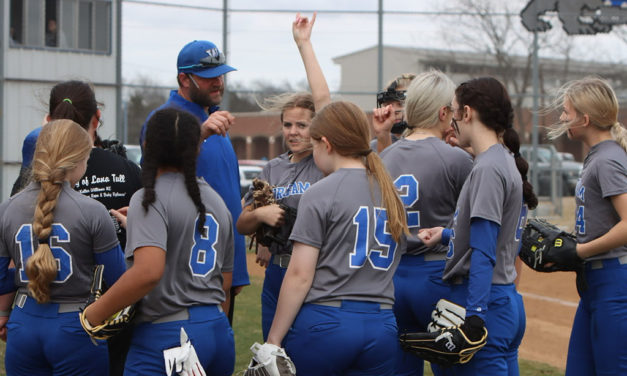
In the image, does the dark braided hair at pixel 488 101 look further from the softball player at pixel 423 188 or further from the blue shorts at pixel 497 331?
the blue shorts at pixel 497 331

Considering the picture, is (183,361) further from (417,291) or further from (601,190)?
(601,190)

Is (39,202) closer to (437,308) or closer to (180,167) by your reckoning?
(180,167)

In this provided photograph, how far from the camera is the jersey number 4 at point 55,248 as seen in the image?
3168 mm

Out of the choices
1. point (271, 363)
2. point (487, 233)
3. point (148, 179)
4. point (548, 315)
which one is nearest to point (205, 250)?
point (148, 179)

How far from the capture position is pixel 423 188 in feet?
12.2

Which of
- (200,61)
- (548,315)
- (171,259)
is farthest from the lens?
(548,315)

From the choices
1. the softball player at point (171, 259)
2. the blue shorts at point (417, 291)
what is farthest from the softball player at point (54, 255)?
the blue shorts at point (417, 291)

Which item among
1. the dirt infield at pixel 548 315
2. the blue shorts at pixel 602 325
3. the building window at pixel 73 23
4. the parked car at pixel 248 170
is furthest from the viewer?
the parked car at pixel 248 170

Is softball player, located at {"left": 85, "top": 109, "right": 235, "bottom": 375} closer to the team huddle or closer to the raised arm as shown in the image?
the team huddle

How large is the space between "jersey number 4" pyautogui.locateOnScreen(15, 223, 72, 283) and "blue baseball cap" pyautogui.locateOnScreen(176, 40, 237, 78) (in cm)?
124

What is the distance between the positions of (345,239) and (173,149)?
812mm

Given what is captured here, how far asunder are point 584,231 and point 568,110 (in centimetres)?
68

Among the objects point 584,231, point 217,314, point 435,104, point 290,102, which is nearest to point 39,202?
point 217,314

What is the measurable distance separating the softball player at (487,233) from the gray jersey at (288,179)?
0.77m
